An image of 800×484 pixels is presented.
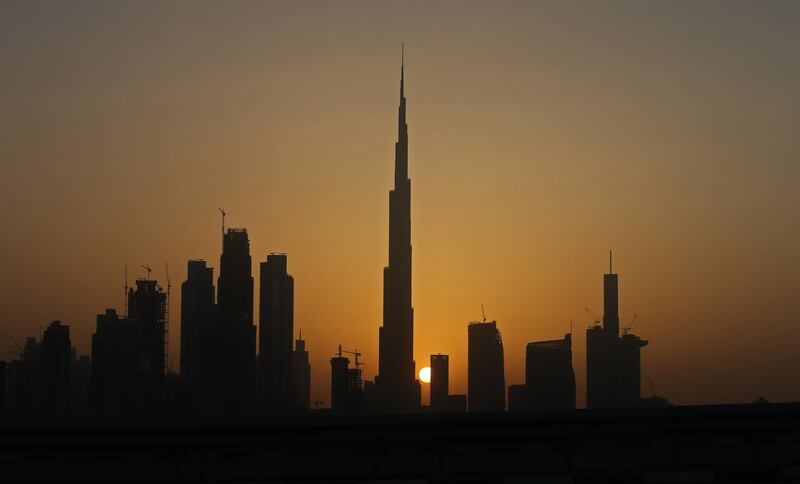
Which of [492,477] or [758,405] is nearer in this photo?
[492,477]

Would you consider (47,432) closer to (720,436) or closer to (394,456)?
(394,456)

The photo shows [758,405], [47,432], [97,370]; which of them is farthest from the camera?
[97,370]

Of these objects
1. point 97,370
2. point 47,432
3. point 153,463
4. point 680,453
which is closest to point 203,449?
point 153,463

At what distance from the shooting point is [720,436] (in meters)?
15.2

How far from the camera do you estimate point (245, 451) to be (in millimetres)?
15055

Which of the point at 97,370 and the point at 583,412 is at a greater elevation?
the point at 97,370

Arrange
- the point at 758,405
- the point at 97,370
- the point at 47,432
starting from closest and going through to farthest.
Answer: the point at 47,432 → the point at 758,405 → the point at 97,370

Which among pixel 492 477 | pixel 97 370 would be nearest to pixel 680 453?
pixel 492 477

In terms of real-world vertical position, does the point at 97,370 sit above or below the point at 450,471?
above

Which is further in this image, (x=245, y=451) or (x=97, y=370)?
(x=97, y=370)

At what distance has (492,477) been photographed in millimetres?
14477

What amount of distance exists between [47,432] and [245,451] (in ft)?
7.66

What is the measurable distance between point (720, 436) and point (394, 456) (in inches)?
157

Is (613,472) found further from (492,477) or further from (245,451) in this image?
(245,451)
